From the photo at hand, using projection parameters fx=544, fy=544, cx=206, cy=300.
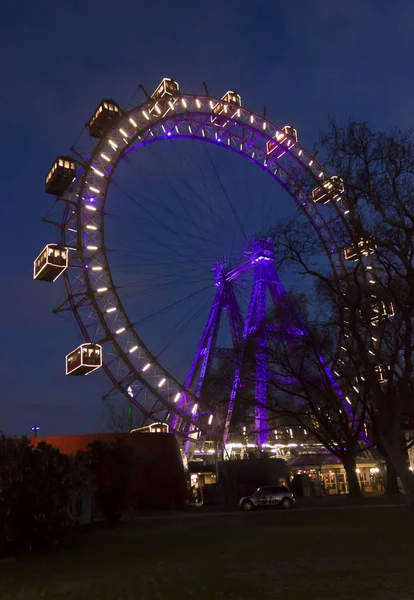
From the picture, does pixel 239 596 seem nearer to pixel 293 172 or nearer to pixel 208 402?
pixel 208 402

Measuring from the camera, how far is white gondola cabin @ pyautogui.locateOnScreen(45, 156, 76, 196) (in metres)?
30.5

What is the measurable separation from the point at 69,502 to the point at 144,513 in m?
12.7

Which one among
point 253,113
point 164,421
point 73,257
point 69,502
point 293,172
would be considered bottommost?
point 69,502

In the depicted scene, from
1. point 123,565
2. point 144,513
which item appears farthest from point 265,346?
point 123,565

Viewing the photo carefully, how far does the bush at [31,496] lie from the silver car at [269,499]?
48.8 ft

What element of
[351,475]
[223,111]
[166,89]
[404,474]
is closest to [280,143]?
[223,111]

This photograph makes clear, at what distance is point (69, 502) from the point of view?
1301 centimetres

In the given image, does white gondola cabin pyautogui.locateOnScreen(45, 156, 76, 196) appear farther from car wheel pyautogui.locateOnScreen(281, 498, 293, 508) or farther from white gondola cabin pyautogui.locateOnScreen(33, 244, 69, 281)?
car wheel pyautogui.locateOnScreen(281, 498, 293, 508)

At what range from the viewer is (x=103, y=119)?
3216cm

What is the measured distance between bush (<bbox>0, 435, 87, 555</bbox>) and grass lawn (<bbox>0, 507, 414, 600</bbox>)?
566 millimetres

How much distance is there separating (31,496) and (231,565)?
507cm

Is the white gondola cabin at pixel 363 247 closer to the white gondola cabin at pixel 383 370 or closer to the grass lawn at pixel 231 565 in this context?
the white gondola cabin at pixel 383 370

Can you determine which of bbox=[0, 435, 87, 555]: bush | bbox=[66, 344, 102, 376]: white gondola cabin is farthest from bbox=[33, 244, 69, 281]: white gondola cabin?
bbox=[0, 435, 87, 555]: bush

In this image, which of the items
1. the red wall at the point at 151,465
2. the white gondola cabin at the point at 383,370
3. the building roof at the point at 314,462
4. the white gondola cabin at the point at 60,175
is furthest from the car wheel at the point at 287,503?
the white gondola cabin at the point at 60,175
